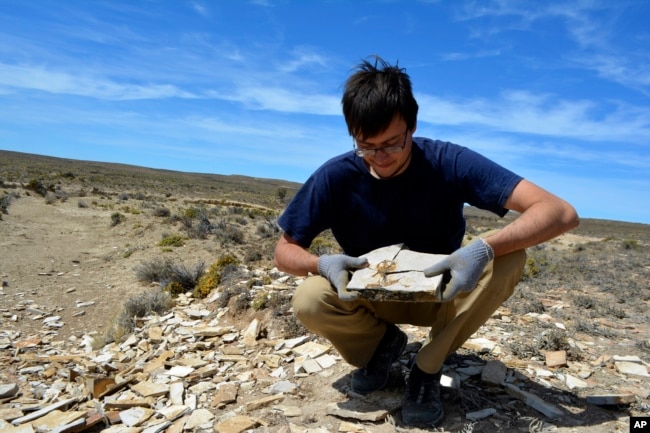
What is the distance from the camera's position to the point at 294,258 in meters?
2.88

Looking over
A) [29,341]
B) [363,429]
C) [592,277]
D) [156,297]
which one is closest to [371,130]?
[363,429]

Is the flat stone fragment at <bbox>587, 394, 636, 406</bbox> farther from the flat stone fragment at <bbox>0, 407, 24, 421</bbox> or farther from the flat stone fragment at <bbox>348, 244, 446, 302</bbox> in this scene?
the flat stone fragment at <bbox>0, 407, 24, 421</bbox>

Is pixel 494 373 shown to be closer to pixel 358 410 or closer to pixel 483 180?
Answer: pixel 358 410

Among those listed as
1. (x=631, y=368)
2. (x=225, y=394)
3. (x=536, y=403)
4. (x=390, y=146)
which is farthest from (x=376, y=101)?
(x=631, y=368)

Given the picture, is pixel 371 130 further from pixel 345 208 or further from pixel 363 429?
pixel 363 429

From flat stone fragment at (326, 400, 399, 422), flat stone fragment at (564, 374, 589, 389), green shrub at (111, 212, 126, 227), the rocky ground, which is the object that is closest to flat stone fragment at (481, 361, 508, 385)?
the rocky ground

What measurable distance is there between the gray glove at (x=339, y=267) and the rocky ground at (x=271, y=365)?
829 mm

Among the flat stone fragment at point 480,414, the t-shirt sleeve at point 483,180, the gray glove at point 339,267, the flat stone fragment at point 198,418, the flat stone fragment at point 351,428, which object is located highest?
the t-shirt sleeve at point 483,180

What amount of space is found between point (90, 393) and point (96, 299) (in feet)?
14.2

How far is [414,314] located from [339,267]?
675mm

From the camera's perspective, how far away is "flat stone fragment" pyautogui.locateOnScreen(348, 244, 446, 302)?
2.40 metres

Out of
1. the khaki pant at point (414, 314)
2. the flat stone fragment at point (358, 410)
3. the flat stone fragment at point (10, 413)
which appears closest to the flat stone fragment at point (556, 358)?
the khaki pant at point (414, 314)

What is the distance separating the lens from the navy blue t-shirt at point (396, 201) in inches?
110

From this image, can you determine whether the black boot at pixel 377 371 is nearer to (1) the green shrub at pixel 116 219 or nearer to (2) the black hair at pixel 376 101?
(2) the black hair at pixel 376 101
